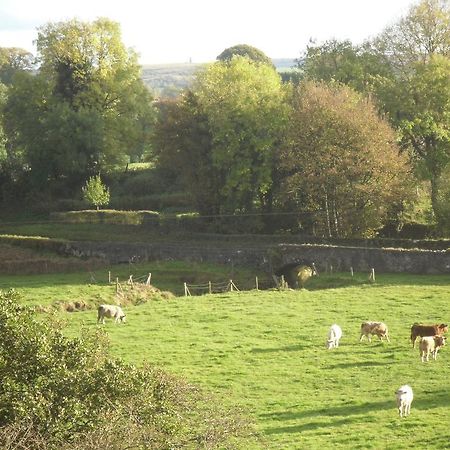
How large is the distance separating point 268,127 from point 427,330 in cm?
3559

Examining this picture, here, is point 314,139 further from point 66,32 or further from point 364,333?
point 66,32

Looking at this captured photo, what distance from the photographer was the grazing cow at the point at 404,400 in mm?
26453

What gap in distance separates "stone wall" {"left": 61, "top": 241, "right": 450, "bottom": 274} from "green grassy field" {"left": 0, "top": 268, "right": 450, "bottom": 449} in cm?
215

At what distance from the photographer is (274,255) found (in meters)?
59.5

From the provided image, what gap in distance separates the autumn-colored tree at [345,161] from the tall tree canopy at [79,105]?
1093 inches

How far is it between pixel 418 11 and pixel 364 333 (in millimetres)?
44015

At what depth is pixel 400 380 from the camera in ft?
100

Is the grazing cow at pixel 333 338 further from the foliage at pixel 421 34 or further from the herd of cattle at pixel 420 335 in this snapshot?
the foliage at pixel 421 34

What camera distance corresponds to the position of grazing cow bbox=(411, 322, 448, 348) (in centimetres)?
3444

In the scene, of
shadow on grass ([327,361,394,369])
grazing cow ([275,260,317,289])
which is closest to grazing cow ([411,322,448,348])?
shadow on grass ([327,361,394,369])

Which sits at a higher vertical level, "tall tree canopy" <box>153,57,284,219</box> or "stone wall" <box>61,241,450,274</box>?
"tall tree canopy" <box>153,57,284,219</box>

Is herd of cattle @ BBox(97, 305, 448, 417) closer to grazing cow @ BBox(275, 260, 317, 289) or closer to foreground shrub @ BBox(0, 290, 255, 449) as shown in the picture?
foreground shrub @ BBox(0, 290, 255, 449)

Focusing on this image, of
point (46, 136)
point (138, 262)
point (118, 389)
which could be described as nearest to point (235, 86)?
point (138, 262)

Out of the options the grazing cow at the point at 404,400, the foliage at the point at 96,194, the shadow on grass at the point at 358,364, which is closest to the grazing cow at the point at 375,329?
the shadow on grass at the point at 358,364
